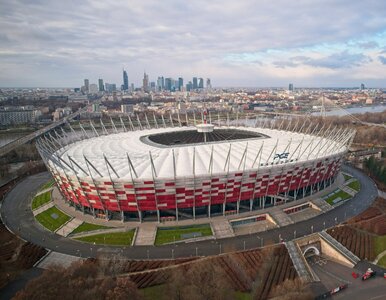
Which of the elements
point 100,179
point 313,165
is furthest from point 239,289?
point 313,165

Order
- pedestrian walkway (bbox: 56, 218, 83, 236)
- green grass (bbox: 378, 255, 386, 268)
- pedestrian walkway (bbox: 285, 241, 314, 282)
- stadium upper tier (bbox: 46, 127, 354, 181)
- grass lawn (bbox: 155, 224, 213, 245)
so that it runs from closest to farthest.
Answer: pedestrian walkway (bbox: 285, 241, 314, 282), green grass (bbox: 378, 255, 386, 268), grass lawn (bbox: 155, 224, 213, 245), pedestrian walkway (bbox: 56, 218, 83, 236), stadium upper tier (bbox: 46, 127, 354, 181)

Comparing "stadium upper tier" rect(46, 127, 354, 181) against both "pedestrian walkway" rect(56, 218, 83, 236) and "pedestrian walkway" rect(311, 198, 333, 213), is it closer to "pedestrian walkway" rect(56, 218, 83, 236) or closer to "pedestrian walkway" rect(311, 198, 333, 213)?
"pedestrian walkway" rect(56, 218, 83, 236)

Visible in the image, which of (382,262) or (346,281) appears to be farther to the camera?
(382,262)

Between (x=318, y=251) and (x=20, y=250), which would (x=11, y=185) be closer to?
(x=20, y=250)

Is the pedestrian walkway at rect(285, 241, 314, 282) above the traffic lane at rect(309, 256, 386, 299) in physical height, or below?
above

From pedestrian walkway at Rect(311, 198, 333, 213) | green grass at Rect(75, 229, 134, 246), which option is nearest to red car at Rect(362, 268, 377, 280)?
pedestrian walkway at Rect(311, 198, 333, 213)

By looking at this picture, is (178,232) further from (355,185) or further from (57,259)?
(355,185)

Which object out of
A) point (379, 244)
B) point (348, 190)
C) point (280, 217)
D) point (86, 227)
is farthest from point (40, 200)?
point (348, 190)
